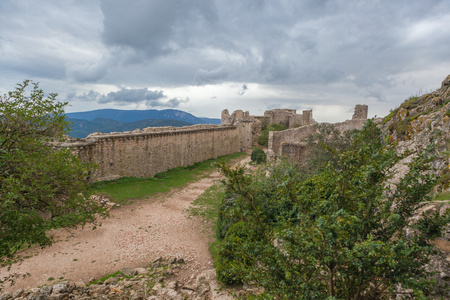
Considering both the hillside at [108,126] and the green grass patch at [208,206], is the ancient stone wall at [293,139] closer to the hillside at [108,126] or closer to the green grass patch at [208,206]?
the green grass patch at [208,206]

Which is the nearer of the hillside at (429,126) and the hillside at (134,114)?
the hillside at (429,126)

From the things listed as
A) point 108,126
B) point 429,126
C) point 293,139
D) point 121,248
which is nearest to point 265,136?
point 293,139

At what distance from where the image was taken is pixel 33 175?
21.8 ft

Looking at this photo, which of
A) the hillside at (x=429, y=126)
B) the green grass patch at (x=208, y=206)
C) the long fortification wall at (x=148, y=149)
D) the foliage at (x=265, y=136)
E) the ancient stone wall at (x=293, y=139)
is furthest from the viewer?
the foliage at (x=265, y=136)

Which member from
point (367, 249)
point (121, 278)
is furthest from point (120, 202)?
point (367, 249)

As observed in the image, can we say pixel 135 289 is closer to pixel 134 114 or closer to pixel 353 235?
pixel 353 235

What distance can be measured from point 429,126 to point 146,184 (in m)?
16.8

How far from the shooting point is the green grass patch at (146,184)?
53.4 ft

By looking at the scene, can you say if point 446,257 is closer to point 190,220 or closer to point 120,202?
point 190,220

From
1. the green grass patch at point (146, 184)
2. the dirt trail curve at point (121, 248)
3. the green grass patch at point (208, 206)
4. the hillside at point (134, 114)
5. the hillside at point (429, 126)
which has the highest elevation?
the hillside at point (134, 114)

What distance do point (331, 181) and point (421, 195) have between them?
3.53 feet

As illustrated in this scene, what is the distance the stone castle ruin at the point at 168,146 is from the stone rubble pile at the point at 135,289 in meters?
6.35

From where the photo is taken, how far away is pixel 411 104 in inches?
481

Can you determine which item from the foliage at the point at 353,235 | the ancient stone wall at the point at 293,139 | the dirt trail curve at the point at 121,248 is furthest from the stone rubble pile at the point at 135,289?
the ancient stone wall at the point at 293,139
